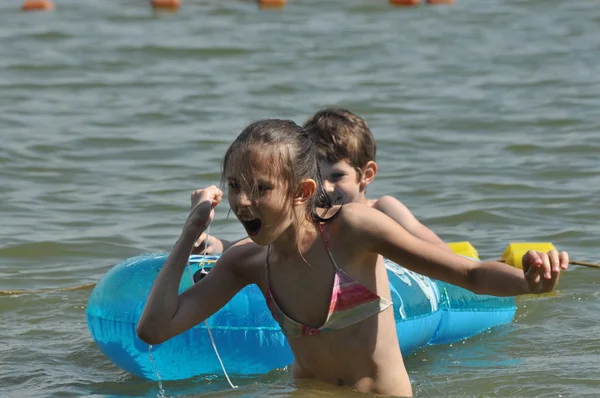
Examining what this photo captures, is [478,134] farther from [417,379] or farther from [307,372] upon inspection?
[307,372]

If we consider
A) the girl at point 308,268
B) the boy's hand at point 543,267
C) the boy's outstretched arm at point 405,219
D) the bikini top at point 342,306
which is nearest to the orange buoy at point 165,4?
the boy's outstretched arm at point 405,219

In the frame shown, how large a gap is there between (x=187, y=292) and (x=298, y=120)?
6.64 meters

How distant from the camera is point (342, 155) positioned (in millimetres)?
4969

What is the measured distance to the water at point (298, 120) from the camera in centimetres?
513

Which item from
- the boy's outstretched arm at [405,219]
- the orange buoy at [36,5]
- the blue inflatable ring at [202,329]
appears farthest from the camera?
the orange buoy at [36,5]

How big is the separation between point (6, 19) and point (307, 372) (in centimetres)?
1429

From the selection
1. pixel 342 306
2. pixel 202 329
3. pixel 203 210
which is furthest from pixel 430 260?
pixel 202 329

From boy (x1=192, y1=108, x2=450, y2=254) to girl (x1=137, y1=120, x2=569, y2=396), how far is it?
114cm

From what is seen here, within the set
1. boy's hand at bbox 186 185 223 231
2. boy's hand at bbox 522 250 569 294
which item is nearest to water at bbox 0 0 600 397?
boy's hand at bbox 186 185 223 231

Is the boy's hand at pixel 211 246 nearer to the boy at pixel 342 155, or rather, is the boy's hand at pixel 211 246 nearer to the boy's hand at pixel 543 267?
the boy at pixel 342 155

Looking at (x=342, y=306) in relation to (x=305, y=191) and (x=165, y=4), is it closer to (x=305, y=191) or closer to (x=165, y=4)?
(x=305, y=191)

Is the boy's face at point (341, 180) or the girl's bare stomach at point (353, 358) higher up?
the boy's face at point (341, 180)

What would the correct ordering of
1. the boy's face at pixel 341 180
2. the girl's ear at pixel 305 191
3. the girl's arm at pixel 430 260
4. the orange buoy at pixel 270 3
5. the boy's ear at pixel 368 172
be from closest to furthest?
the girl's arm at pixel 430 260 → the girl's ear at pixel 305 191 → the boy's face at pixel 341 180 → the boy's ear at pixel 368 172 → the orange buoy at pixel 270 3

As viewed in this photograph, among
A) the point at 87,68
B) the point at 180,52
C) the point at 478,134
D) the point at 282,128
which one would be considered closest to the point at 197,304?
the point at 282,128
